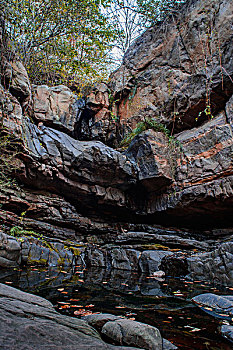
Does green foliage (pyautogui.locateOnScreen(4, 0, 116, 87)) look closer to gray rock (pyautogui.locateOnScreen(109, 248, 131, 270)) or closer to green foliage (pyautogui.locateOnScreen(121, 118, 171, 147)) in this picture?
green foliage (pyautogui.locateOnScreen(121, 118, 171, 147))

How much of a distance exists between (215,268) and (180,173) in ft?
16.5

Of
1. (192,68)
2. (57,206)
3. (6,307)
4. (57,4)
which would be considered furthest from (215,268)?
(57,4)

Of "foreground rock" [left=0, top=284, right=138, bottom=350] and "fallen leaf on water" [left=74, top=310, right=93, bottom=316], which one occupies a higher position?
"foreground rock" [left=0, top=284, right=138, bottom=350]

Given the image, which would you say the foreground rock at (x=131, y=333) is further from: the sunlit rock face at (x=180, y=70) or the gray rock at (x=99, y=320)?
the sunlit rock face at (x=180, y=70)

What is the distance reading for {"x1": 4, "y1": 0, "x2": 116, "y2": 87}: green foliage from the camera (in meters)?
9.22

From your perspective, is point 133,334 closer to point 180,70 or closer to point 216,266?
point 216,266

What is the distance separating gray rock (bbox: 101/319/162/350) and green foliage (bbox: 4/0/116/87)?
10.8 m

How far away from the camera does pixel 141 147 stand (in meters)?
10.3

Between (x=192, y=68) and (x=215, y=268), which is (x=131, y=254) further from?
(x=192, y=68)

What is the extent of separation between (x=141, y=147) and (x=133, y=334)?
29.4 feet

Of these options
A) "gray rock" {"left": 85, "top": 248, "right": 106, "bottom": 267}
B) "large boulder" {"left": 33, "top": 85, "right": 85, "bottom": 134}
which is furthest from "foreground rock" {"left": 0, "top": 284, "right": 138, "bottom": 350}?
"large boulder" {"left": 33, "top": 85, "right": 85, "bottom": 134}

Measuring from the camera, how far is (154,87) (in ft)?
39.8

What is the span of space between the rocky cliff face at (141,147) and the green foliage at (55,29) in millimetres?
1553

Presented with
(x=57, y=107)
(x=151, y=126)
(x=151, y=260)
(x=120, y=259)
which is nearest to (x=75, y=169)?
(x=57, y=107)
